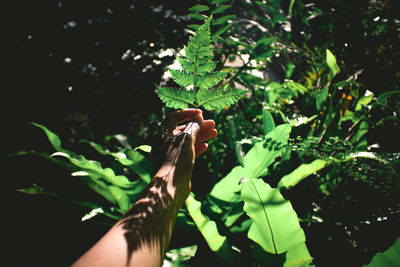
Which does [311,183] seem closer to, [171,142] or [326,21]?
[171,142]

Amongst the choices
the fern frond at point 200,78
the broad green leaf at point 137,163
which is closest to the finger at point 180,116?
the fern frond at point 200,78

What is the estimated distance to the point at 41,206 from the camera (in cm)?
98

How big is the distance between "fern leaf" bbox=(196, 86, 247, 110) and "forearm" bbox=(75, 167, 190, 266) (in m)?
0.19

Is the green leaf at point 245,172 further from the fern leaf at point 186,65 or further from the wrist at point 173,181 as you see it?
the fern leaf at point 186,65

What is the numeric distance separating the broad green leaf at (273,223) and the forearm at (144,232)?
0.82 feet

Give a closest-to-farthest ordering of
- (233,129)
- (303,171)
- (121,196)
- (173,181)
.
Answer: (173,181), (303,171), (121,196), (233,129)

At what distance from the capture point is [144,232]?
0.38 m

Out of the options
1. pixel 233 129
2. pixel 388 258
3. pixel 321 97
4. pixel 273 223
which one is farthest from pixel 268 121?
pixel 388 258

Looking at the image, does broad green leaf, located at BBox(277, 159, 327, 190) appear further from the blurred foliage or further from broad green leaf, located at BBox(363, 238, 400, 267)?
broad green leaf, located at BBox(363, 238, 400, 267)

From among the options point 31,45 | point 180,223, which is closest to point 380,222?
point 180,223

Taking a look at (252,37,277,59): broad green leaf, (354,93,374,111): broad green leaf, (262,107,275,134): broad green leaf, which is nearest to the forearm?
(262,107,275,134): broad green leaf

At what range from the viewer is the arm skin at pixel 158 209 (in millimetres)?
336

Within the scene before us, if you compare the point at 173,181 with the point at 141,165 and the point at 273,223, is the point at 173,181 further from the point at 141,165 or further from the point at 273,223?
the point at 141,165

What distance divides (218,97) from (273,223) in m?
0.41
